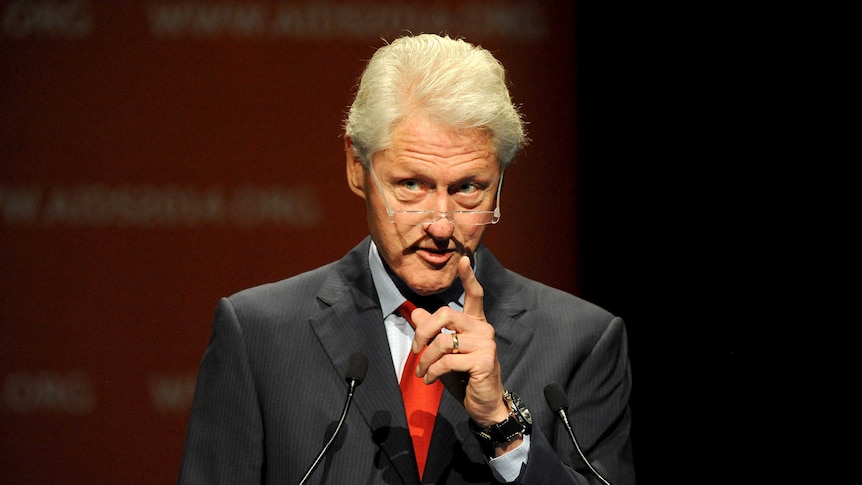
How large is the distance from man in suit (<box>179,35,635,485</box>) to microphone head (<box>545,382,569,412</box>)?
0.05m

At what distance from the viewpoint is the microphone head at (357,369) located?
64.4 inches

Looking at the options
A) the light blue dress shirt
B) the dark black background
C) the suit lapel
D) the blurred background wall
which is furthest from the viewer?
the blurred background wall

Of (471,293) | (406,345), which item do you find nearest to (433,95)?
(471,293)

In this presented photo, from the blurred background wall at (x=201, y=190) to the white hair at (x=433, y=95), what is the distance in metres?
0.79

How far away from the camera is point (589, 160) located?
108 inches

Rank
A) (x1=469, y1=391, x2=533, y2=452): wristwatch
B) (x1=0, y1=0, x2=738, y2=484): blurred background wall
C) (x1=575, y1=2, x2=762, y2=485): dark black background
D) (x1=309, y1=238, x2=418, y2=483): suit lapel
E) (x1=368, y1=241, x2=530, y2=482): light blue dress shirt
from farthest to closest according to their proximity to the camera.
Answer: (x1=0, y1=0, x2=738, y2=484): blurred background wall < (x1=575, y1=2, x2=762, y2=485): dark black background < (x1=368, y1=241, x2=530, y2=482): light blue dress shirt < (x1=309, y1=238, x2=418, y2=483): suit lapel < (x1=469, y1=391, x2=533, y2=452): wristwatch

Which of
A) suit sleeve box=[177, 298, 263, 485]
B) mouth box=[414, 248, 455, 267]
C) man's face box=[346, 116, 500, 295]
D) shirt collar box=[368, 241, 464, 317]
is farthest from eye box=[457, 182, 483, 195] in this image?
suit sleeve box=[177, 298, 263, 485]

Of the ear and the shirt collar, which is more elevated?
the ear

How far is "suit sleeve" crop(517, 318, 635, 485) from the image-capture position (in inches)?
72.1

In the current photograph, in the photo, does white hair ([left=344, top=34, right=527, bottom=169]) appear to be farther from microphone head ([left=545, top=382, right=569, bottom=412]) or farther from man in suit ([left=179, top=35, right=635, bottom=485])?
microphone head ([left=545, top=382, right=569, bottom=412])

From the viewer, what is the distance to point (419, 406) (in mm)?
1824

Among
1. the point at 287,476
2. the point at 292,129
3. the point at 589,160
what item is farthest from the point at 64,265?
the point at 589,160

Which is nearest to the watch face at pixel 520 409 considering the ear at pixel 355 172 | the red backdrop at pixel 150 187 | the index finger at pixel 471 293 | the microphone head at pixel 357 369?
the index finger at pixel 471 293

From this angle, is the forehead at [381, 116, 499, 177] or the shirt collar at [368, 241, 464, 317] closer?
the forehead at [381, 116, 499, 177]
